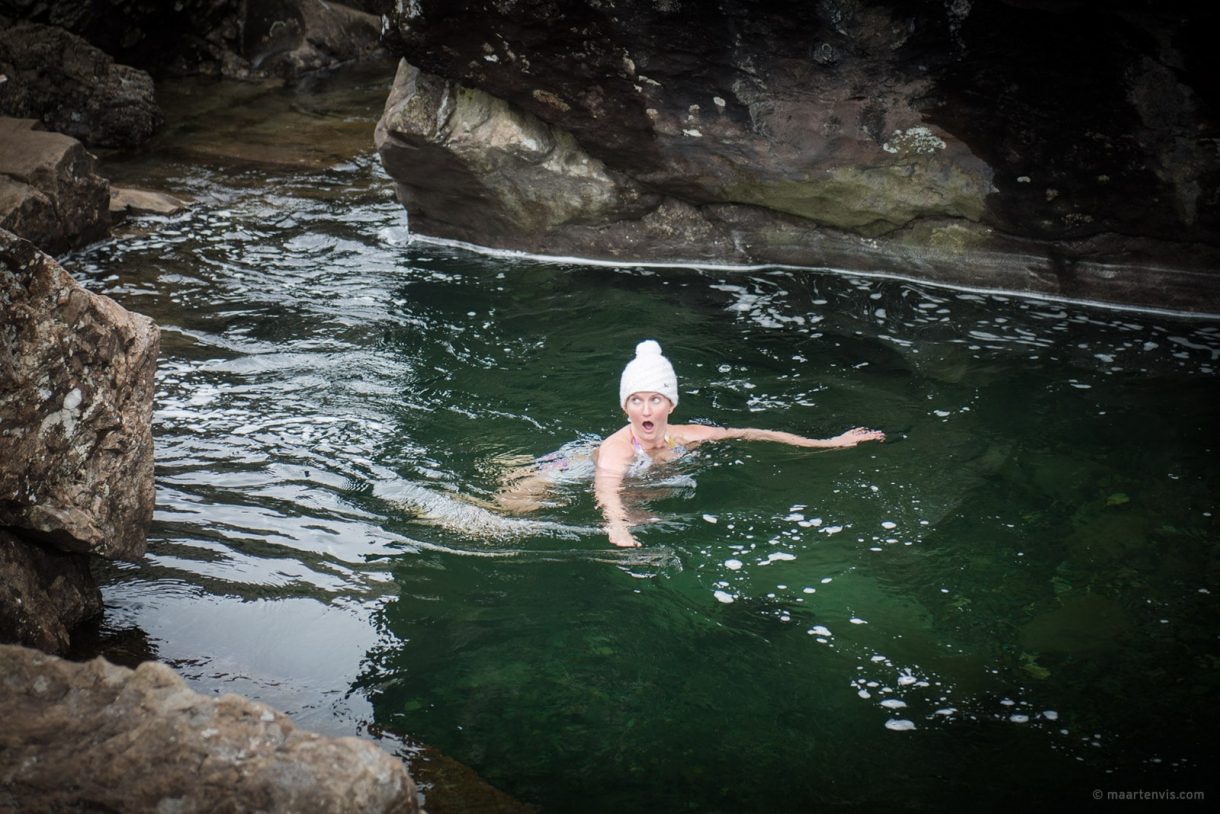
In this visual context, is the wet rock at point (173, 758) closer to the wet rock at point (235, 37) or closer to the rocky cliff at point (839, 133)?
the rocky cliff at point (839, 133)

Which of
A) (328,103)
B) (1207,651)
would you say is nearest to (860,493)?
(1207,651)

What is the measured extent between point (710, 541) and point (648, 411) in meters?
0.96

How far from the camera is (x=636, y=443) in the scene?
20.9ft

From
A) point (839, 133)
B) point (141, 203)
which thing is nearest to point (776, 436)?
point (839, 133)

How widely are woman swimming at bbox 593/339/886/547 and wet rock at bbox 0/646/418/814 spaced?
9.72 ft

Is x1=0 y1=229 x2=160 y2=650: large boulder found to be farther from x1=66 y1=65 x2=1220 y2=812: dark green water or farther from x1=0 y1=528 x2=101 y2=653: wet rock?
x1=66 y1=65 x2=1220 y2=812: dark green water

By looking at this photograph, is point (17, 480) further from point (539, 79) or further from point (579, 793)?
point (539, 79)

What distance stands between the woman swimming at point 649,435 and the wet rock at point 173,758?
2.96 metres

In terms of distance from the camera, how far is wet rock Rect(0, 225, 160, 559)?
155 inches

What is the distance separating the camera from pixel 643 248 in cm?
941

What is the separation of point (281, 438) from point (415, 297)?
2.52 meters

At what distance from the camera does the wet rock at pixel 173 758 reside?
2.86m

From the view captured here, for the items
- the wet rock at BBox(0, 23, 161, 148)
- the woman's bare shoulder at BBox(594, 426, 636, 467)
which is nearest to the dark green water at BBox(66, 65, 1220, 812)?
A: the woman's bare shoulder at BBox(594, 426, 636, 467)

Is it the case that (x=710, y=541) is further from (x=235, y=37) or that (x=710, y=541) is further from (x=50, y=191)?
(x=235, y=37)
